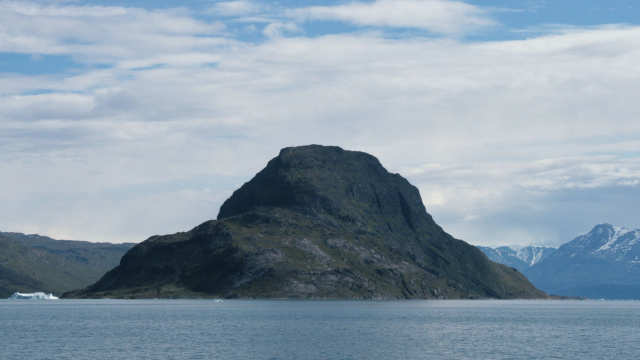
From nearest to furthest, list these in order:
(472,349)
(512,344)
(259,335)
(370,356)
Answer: (370,356), (472,349), (512,344), (259,335)

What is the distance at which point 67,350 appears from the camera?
13075 centimetres

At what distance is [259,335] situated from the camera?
165625mm

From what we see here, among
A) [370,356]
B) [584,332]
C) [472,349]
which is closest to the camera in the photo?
[370,356]

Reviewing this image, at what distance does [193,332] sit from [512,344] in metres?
71.8

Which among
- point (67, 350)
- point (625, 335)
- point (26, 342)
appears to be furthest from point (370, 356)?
point (625, 335)

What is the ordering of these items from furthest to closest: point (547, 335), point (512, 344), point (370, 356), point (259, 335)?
1. point (547, 335)
2. point (259, 335)
3. point (512, 344)
4. point (370, 356)

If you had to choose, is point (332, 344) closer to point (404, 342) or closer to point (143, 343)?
point (404, 342)

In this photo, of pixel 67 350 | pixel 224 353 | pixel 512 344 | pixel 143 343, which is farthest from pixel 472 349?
pixel 67 350

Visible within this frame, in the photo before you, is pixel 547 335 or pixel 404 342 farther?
pixel 547 335

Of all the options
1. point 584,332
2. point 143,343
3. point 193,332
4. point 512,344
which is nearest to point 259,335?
point 193,332

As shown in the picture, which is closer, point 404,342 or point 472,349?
point 472,349

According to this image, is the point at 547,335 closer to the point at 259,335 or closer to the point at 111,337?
the point at 259,335

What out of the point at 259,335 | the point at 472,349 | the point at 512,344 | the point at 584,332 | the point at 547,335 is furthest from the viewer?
the point at 584,332

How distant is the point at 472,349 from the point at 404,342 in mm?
17159
